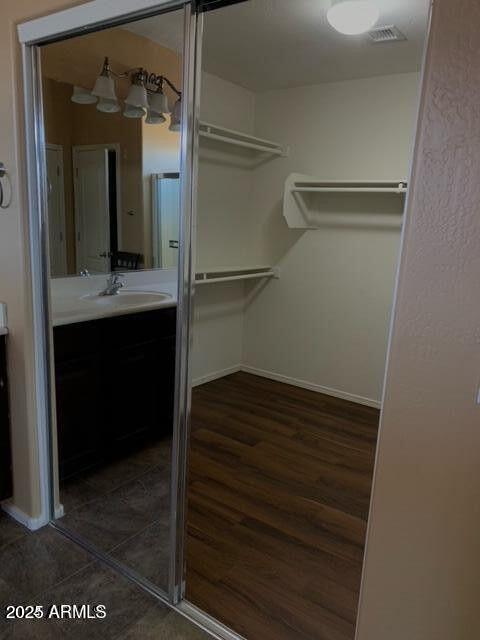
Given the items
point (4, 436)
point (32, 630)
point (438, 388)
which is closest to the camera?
point (438, 388)

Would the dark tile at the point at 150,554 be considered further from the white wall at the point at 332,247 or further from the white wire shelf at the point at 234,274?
the white wall at the point at 332,247

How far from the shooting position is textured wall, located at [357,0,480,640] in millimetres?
967

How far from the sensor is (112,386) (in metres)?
2.41

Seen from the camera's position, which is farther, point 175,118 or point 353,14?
point 353,14

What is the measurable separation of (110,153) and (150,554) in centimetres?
192

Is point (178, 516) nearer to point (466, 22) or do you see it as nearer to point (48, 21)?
point (466, 22)

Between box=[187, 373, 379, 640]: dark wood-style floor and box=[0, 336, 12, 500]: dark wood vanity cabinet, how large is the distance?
87cm

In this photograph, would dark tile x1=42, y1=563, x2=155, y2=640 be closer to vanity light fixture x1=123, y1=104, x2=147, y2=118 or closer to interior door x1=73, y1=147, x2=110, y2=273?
interior door x1=73, y1=147, x2=110, y2=273

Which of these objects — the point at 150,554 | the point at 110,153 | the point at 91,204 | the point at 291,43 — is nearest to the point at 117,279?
the point at 91,204

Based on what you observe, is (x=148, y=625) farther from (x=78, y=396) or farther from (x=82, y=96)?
(x=82, y=96)

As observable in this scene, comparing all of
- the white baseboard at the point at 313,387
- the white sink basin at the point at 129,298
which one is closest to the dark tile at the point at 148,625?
the white sink basin at the point at 129,298

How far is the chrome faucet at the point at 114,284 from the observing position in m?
2.60

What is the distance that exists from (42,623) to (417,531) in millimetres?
1355

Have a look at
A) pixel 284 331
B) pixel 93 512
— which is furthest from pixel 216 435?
pixel 284 331
